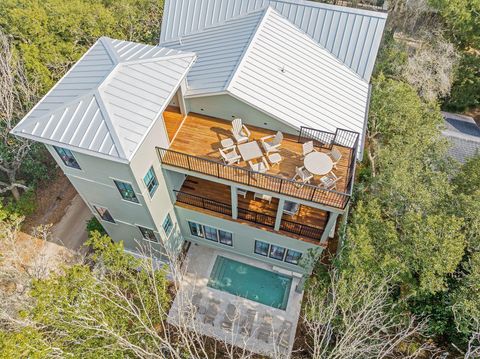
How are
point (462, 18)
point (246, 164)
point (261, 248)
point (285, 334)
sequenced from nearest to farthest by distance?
1. point (246, 164)
2. point (285, 334)
3. point (261, 248)
4. point (462, 18)

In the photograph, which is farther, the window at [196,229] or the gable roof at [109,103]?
the window at [196,229]

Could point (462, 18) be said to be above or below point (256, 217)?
above

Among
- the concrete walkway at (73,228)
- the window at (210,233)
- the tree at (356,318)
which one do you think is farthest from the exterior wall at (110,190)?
the tree at (356,318)

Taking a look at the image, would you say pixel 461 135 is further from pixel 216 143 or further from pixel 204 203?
pixel 204 203

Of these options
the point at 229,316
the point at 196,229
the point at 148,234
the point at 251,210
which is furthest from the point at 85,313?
the point at 251,210

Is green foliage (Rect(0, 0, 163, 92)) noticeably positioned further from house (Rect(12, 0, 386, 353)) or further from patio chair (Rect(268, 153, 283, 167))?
patio chair (Rect(268, 153, 283, 167))

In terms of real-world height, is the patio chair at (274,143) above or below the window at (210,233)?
above

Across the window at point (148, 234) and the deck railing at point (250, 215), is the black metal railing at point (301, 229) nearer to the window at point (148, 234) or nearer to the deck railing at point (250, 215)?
the deck railing at point (250, 215)

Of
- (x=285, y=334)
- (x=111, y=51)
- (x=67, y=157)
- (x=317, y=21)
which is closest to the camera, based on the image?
(x=67, y=157)
